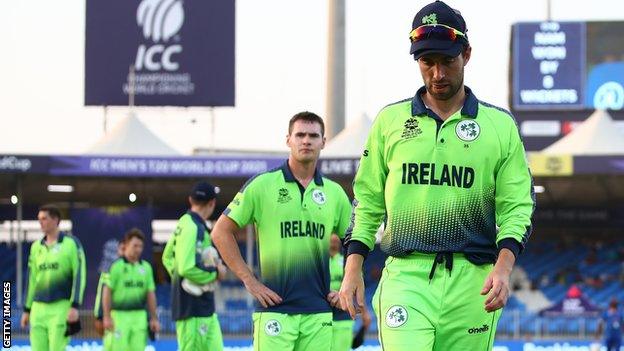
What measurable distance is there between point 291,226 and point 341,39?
113ft

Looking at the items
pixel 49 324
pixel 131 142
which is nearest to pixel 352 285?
Answer: pixel 49 324

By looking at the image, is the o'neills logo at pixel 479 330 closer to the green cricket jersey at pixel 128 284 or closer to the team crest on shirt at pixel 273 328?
the team crest on shirt at pixel 273 328

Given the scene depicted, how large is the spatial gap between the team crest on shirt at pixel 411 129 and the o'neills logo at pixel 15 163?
28361 millimetres

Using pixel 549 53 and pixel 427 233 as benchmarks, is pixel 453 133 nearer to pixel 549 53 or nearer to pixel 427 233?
pixel 427 233

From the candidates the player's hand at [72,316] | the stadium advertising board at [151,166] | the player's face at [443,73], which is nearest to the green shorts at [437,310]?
the player's face at [443,73]

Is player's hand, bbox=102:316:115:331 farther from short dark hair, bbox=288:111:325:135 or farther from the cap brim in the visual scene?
the cap brim

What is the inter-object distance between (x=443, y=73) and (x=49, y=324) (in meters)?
10.9

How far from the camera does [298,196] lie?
33.8ft

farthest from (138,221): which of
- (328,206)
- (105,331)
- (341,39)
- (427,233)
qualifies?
(427,233)

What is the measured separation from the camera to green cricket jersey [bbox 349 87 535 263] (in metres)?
6.40

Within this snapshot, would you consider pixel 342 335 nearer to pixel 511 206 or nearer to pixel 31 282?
pixel 31 282

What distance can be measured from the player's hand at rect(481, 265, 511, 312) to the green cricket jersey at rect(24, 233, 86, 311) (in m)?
10.7

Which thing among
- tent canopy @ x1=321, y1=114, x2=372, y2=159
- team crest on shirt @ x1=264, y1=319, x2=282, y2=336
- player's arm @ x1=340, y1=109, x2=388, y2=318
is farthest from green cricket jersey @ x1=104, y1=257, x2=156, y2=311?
tent canopy @ x1=321, y1=114, x2=372, y2=159

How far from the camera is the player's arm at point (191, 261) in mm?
13430
